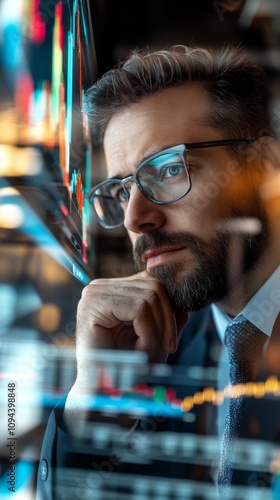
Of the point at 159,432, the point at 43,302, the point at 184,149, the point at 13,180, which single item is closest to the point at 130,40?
the point at 184,149

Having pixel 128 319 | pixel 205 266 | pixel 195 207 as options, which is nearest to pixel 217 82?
pixel 195 207

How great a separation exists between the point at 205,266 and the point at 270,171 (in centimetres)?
21

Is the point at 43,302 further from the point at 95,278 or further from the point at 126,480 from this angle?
the point at 126,480

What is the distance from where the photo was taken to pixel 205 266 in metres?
0.99

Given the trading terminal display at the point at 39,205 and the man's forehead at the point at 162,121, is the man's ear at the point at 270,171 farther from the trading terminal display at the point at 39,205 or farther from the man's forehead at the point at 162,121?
the trading terminal display at the point at 39,205

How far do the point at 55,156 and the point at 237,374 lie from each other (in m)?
0.55

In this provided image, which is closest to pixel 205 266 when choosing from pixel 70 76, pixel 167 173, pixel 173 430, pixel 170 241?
pixel 170 241

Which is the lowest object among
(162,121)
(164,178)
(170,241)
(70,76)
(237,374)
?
(237,374)

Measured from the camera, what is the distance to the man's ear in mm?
989

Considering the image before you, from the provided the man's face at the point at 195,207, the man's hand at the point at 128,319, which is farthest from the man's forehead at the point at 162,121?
the man's hand at the point at 128,319

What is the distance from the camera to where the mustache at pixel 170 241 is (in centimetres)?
99

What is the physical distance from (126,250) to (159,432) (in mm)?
348

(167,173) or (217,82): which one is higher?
(217,82)

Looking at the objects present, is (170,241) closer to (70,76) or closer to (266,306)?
(266,306)
